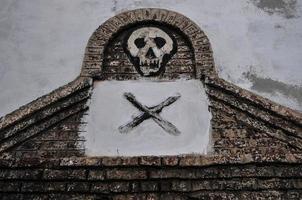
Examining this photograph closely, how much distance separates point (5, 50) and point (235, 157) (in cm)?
301

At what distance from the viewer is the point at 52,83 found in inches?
187

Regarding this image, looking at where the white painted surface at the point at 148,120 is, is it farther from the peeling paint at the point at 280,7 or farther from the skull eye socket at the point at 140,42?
the peeling paint at the point at 280,7

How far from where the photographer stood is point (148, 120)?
4441 millimetres

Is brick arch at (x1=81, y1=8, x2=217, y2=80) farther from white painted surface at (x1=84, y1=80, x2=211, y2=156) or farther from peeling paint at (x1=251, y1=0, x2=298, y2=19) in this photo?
peeling paint at (x1=251, y1=0, x2=298, y2=19)

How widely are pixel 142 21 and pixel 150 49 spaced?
49cm

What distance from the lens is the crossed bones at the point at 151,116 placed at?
4359mm

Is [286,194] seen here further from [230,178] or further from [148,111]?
[148,111]

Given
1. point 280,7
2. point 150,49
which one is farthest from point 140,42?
point 280,7

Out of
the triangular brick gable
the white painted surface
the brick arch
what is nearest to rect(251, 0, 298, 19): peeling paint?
the brick arch

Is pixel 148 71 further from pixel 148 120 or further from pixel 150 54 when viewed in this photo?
pixel 148 120

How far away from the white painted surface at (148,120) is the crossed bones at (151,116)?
39 millimetres

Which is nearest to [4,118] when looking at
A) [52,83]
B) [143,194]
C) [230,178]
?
[52,83]

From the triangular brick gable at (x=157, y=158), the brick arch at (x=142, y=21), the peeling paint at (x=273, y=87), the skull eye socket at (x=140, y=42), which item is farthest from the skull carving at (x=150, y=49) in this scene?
the peeling paint at (x=273, y=87)

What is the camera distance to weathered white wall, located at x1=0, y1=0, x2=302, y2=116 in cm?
475
